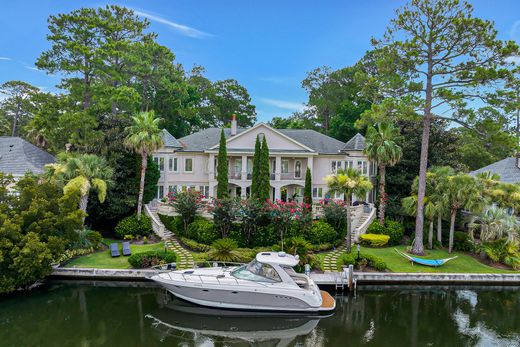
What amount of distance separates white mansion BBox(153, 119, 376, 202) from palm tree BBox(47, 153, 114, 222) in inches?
286

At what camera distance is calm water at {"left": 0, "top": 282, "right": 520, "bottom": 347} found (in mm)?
12758

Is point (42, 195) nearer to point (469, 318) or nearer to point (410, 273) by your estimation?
point (410, 273)

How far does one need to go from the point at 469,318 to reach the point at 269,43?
75.8ft

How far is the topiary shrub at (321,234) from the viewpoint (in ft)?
76.0

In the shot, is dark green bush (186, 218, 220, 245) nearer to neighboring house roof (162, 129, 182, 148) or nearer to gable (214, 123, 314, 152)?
gable (214, 123, 314, 152)

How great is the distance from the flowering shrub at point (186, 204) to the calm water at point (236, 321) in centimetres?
732

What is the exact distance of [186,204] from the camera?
78.0ft

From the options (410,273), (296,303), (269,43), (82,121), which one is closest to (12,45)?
(82,121)

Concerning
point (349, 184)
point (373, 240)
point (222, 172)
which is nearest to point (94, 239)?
point (222, 172)

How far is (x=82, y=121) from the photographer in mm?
24844

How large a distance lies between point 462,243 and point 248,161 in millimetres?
18661

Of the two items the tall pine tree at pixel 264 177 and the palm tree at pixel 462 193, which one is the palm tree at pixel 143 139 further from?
the palm tree at pixel 462 193

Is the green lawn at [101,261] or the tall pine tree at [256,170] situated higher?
the tall pine tree at [256,170]

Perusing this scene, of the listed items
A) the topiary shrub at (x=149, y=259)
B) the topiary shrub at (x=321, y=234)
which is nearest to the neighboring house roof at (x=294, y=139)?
the topiary shrub at (x=321, y=234)
